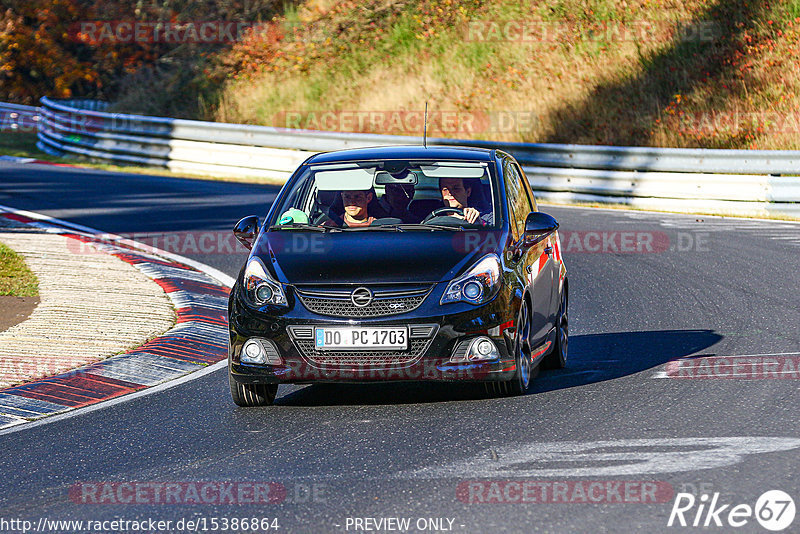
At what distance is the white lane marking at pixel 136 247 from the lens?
316 inches

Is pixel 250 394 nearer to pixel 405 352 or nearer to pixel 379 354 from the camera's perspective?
pixel 379 354

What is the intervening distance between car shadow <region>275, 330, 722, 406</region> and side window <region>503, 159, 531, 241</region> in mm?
1092

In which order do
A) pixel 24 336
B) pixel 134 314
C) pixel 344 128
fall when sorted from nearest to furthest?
pixel 24 336
pixel 134 314
pixel 344 128

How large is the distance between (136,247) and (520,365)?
8.96 meters

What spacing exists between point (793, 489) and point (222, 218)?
1354 centimetres

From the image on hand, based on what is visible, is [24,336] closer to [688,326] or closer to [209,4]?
[688,326]

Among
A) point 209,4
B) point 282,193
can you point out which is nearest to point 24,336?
point 282,193

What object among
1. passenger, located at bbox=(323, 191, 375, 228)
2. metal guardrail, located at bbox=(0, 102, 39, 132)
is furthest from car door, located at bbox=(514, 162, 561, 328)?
metal guardrail, located at bbox=(0, 102, 39, 132)

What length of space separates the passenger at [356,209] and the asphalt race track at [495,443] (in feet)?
3.76

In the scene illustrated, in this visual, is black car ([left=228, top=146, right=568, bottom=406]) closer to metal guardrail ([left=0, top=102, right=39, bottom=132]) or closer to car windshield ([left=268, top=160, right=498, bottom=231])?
car windshield ([left=268, top=160, right=498, bottom=231])

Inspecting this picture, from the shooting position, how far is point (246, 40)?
3816 centimetres

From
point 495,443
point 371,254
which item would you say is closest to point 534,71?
point 371,254

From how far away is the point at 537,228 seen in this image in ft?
27.8

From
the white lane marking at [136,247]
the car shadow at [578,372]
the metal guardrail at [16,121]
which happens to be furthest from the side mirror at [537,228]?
the metal guardrail at [16,121]
